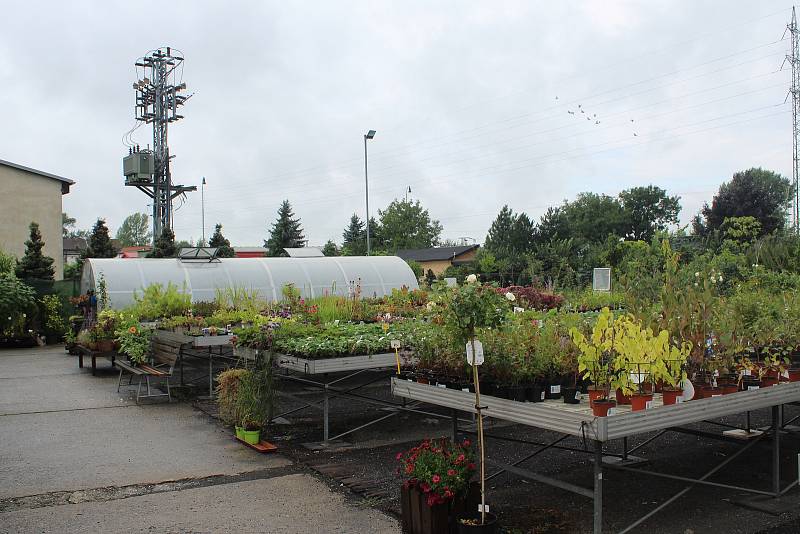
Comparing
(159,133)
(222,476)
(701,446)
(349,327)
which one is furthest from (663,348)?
(159,133)

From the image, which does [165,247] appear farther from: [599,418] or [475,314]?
[599,418]

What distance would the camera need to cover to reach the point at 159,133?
134 feet

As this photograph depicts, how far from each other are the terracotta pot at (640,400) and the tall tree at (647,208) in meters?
57.8

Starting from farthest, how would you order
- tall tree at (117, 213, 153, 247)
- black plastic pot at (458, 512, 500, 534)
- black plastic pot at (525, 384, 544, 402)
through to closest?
1. tall tree at (117, 213, 153, 247)
2. black plastic pot at (525, 384, 544, 402)
3. black plastic pot at (458, 512, 500, 534)

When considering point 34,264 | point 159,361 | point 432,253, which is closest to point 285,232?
point 432,253

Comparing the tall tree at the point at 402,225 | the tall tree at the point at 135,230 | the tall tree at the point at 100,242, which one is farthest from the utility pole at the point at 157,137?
the tall tree at the point at 135,230

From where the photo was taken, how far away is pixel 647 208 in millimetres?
60750

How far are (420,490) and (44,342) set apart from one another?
18794 mm

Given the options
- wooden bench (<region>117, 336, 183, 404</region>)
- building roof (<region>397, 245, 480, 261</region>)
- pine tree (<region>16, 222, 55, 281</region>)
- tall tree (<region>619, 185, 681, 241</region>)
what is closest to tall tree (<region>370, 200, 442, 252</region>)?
building roof (<region>397, 245, 480, 261</region>)

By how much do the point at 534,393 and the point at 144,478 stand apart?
11.6 ft

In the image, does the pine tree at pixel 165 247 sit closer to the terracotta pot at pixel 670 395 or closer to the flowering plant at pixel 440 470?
the flowering plant at pixel 440 470

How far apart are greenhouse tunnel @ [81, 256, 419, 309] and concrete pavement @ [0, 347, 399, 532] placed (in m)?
6.16

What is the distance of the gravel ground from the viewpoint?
4773 millimetres

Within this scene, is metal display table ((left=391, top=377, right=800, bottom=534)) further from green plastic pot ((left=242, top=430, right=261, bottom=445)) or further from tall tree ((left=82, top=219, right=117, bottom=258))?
→ tall tree ((left=82, top=219, right=117, bottom=258))
